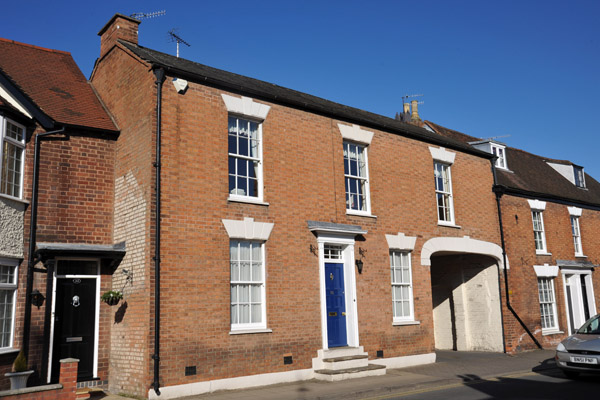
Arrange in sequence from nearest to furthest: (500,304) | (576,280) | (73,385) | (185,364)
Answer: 1. (73,385)
2. (185,364)
3. (500,304)
4. (576,280)

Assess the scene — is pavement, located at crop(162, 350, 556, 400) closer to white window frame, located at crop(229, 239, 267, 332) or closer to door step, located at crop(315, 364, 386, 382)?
door step, located at crop(315, 364, 386, 382)

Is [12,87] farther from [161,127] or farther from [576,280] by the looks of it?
[576,280]

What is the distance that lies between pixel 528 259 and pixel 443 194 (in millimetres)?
4977

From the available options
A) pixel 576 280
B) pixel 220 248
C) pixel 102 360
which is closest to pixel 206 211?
pixel 220 248

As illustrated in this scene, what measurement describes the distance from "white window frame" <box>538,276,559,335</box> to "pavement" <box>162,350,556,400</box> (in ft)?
11.1

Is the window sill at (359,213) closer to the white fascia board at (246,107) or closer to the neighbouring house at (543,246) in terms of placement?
the white fascia board at (246,107)

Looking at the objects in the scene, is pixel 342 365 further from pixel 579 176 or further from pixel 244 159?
pixel 579 176

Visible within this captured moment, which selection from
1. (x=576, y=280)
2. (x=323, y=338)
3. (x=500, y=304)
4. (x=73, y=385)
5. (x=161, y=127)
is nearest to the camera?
(x=73, y=385)

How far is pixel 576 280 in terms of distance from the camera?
2147cm

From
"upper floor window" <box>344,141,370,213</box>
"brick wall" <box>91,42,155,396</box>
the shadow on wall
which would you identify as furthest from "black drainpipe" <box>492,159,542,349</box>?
"brick wall" <box>91,42,155,396</box>

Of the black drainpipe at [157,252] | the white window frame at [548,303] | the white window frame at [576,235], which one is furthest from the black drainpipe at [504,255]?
the black drainpipe at [157,252]

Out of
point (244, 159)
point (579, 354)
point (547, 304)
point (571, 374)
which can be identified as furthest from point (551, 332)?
point (244, 159)

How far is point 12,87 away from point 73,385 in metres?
6.78

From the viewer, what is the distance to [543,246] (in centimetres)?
2058
